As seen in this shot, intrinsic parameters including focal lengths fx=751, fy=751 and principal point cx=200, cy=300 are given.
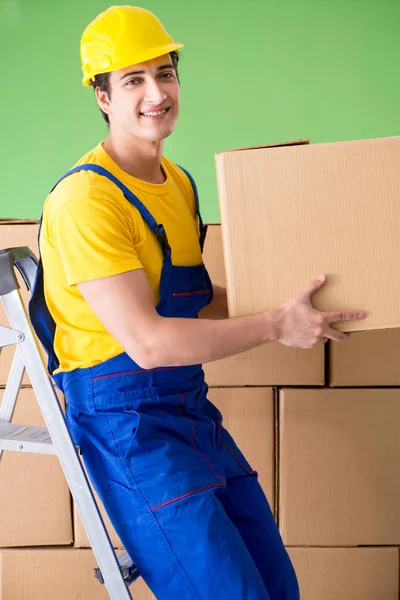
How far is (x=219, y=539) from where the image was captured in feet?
4.04

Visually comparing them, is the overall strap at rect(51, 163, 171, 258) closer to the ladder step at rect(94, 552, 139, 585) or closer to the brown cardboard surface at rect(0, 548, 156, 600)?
the ladder step at rect(94, 552, 139, 585)

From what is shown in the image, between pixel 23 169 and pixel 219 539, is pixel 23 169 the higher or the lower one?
the higher one

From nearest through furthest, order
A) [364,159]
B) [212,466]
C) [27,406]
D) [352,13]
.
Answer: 1. [364,159]
2. [212,466]
3. [27,406]
4. [352,13]

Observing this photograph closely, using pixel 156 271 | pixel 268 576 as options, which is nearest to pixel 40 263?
pixel 156 271

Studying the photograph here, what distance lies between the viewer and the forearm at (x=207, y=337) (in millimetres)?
1227

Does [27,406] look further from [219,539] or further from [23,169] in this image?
[23,169]

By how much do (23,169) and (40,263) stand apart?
1583 millimetres

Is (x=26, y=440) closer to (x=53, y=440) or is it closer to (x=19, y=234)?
(x=53, y=440)

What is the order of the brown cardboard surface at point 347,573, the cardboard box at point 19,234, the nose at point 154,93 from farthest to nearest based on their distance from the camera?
1. the brown cardboard surface at point 347,573
2. the cardboard box at point 19,234
3. the nose at point 154,93

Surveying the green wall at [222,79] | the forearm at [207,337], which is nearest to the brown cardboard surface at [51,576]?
the forearm at [207,337]

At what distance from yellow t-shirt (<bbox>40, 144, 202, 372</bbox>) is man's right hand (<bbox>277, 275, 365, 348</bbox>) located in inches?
9.6

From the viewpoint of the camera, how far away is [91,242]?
1195mm

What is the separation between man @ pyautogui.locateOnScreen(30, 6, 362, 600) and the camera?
1.21m

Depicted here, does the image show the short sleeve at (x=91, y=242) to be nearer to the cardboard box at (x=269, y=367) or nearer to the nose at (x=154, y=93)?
the nose at (x=154, y=93)
